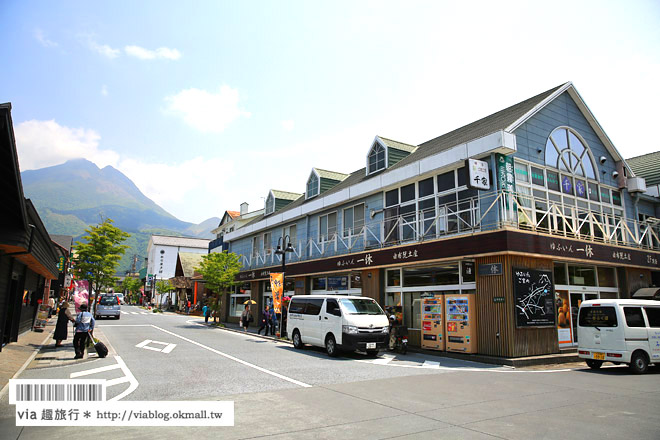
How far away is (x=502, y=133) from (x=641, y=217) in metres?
12.2

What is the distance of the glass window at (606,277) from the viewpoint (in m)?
17.5

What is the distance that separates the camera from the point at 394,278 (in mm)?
18109

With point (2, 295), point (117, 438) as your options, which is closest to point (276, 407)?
point (117, 438)

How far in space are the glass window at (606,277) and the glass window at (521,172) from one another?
5498 mm

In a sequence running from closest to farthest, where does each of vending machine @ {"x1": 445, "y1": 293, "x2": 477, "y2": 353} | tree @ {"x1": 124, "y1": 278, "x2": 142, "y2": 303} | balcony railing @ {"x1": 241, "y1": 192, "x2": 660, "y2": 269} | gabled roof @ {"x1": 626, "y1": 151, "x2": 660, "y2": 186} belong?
vending machine @ {"x1": 445, "y1": 293, "x2": 477, "y2": 353}
balcony railing @ {"x1": 241, "y1": 192, "x2": 660, "y2": 269}
gabled roof @ {"x1": 626, "y1": 151, "x2": 660, "y2": 186}
tree @ {"x1": 124, "y1": 278, "x2": 142, "y2": 303}

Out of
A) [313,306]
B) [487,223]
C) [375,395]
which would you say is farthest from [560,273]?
[375,395]

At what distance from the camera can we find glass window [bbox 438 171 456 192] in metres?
16.5

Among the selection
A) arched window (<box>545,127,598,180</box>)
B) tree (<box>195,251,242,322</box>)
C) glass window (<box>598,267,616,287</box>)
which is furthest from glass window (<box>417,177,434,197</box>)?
tree (<box>195,251,242,322</box>)

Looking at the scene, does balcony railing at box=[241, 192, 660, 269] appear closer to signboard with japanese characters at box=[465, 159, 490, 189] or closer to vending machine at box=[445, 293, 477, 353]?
signboard with japanese characters at box=[465, 159, 490, 189]

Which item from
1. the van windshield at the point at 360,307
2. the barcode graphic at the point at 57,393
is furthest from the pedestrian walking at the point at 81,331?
the van windshield at the point at 360,307

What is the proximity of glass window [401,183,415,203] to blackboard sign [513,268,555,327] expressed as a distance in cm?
613

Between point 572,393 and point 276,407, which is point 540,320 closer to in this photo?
point 572,393

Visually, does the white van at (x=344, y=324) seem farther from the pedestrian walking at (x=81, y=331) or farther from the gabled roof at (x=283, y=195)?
the gabled roof at (x=283, y=195)

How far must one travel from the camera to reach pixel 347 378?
10.2m
